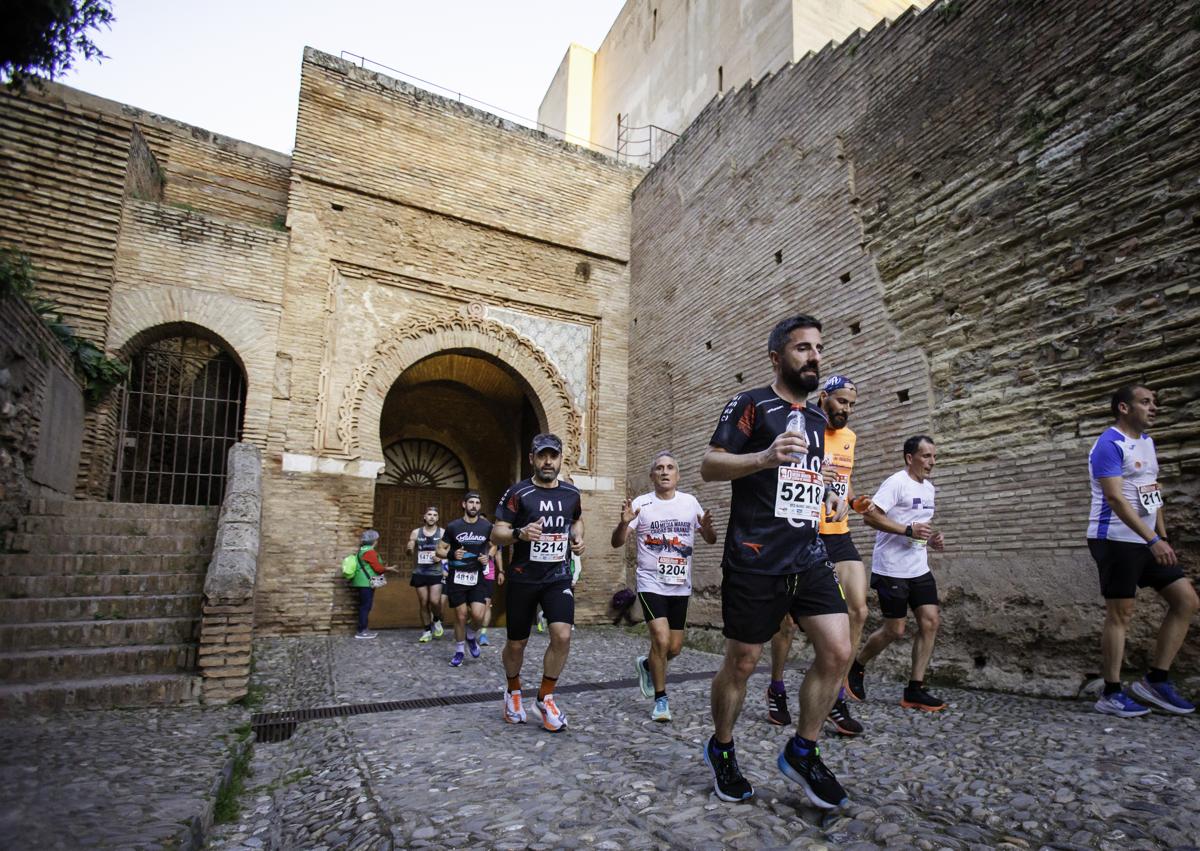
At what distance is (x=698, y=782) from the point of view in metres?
3.07

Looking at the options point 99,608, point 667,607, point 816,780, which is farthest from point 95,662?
point 816,780

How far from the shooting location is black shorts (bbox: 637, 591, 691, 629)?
4.79 meters

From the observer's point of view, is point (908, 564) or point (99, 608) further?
point (99, 608)

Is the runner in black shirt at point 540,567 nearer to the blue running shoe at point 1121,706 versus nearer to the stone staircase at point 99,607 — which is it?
the stone staircase at point 99,607

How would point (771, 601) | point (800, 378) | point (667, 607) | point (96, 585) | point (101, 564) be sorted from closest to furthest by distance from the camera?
point (771, 601)
point (800, 378)
point (667, 607)
point (96, 585)
point (101, 564)

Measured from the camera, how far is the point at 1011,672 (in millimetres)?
5699

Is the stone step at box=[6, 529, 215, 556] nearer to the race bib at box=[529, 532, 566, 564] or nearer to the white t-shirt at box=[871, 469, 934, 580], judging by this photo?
the race bib at box=[529, 532, 566, 564]

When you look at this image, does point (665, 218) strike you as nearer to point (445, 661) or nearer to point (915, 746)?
point (445, 661)

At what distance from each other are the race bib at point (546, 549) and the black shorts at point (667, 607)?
656mm

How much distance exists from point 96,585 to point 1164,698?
7.37 m

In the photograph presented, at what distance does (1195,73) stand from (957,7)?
2.72 m

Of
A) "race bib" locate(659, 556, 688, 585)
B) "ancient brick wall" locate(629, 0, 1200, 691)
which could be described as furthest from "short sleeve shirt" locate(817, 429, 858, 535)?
"ancient brick wall" locate(629, 0, 1200, 691)

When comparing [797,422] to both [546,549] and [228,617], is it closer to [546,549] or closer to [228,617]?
[546,549]

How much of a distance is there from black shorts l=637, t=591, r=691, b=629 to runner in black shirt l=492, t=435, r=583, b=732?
0.57 metres
